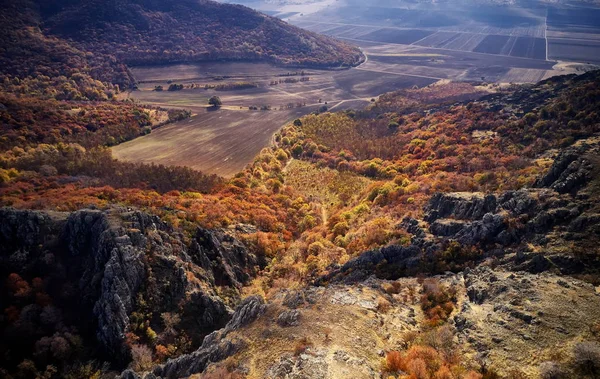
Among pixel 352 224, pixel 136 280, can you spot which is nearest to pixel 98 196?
pixel 136 280

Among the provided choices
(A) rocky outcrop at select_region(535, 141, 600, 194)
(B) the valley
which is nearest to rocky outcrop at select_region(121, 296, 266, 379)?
(B) the valley

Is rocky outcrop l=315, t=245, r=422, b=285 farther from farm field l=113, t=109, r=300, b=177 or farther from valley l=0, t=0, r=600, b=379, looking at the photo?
farm field l=113, t=109, r=300, b=177

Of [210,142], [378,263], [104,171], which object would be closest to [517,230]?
[378,263]

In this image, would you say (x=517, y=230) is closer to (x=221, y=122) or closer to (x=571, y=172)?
(x=571, y=172)

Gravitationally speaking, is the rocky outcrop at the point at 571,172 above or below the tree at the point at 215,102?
below

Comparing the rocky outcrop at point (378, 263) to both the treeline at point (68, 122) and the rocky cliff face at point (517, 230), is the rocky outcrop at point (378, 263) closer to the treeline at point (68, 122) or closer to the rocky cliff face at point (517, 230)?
the rocky cliff face at point (517, 230)

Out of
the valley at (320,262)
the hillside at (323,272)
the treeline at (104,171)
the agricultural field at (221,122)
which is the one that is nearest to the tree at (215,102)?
the agricultural field at (221,122)

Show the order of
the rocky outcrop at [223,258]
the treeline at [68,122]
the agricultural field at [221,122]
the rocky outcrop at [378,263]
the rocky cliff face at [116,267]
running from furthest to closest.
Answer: the agricultural field at [221,122] < the treeline at [68,122] < the rocky outcrop at [223,258] < the rocky outcrop at [378,263] < the rocky cliff face at [116,267]

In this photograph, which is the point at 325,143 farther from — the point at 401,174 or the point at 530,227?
the point at 530,227
